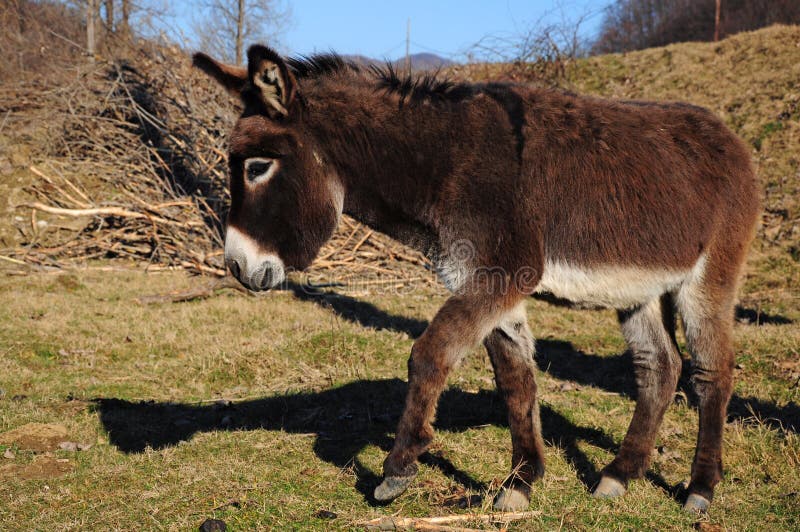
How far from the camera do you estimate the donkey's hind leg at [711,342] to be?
3.86 m

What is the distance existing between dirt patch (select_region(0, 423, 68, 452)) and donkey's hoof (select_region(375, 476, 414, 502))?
99.4 inches

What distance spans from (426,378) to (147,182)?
10.0 metres

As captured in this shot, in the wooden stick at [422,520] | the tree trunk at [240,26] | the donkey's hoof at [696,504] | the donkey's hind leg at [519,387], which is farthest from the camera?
the tree trunk at [240,26]

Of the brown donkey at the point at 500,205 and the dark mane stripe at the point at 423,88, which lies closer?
the brown donkey at the point at 500,205

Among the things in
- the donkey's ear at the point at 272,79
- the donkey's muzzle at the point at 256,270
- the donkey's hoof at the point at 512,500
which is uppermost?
the donkey's ear at the point at 272,79

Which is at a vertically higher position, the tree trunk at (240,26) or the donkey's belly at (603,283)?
the tree trunk at (240,26)

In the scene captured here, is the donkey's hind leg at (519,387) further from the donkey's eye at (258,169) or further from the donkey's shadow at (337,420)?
the donkey's eye at (258,169)

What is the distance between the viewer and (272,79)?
135 inches

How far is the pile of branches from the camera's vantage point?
1071 cm

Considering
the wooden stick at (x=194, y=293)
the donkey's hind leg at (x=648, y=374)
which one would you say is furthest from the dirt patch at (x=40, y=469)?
the wooden stick at (x=194, y=293)

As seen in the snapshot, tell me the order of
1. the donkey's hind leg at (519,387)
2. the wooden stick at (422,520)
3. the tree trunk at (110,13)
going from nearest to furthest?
the wooden stick at (422,520), the donkey's hind leg at (519,387), the tree trunk at (110,13)

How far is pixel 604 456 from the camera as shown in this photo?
4520mm

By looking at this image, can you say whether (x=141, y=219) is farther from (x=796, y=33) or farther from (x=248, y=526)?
(x=796, y=33)

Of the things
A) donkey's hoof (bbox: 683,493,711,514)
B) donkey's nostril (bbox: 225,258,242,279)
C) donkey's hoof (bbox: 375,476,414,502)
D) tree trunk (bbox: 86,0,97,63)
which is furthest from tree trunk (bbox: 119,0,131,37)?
donkey's hoof (bbox: 683,493,711,514)
